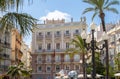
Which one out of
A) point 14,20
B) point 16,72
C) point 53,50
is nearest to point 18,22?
point 14,20

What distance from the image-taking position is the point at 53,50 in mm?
89562

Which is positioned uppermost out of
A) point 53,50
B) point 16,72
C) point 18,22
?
point 53,50

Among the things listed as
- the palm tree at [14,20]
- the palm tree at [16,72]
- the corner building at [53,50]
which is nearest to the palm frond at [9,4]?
the palm tree at [14,20]

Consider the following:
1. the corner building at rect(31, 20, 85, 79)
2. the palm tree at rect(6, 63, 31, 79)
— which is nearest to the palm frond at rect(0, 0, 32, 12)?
the palm tree at rect(6, 63, 31, 79)

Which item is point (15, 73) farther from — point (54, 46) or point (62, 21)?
point (62, 21)

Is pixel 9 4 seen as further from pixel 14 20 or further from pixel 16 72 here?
pixel 16 72

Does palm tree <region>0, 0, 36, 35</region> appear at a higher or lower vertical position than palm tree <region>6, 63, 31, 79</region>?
higher

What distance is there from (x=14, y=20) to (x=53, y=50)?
83394 millimetres

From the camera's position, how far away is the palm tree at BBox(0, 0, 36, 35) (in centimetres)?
624

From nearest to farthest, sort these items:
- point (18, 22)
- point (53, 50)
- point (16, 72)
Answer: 1. point (18, 22)
2. point (16, 72)
3. point (53, 50)

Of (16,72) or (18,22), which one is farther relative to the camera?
(16,72)

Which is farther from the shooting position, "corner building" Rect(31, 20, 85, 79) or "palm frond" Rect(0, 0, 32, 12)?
"corner building" Rect(31, 20, 85, 79)

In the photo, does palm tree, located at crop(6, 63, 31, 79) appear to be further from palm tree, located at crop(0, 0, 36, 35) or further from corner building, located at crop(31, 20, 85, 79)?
palm tree, located at crop(0, 0, 36, 35)

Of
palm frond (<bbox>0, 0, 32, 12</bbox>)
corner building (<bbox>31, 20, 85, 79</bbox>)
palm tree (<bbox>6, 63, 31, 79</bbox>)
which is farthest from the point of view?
corner building (<bbox>31, 20, 85, 79</bbox>)
